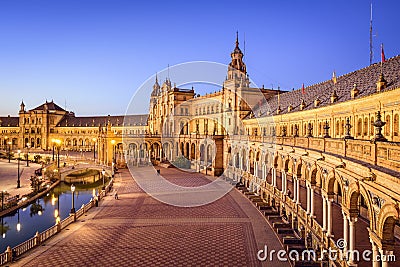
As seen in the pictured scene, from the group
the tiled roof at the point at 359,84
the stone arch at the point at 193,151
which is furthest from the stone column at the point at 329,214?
the stone arch at the point at 193,151

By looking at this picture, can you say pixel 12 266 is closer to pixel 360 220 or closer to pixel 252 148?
pixel 360 220

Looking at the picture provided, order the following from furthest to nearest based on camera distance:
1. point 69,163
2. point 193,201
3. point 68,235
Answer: point 69,163
point 193,201
point 68,235

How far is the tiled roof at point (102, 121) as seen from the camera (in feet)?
379

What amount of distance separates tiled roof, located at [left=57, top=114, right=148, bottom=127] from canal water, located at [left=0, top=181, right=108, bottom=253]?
6350 cm

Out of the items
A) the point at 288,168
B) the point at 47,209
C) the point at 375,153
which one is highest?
the point at 375,153

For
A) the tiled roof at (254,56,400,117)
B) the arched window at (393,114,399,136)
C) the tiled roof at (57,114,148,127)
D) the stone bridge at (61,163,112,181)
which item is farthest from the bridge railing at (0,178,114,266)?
the tiled roof at (57,114,148,127)

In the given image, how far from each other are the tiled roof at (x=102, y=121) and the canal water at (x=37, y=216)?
63.5m

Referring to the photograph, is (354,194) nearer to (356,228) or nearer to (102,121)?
(356,228)

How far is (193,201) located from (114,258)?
16.6m

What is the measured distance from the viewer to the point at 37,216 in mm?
36438

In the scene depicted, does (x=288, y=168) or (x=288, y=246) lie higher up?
(x=288, y=168)

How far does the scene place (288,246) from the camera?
2092cm

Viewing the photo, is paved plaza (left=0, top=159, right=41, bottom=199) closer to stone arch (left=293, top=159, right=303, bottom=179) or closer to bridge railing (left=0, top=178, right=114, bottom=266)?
bridge railing (left=0, top=178, right=114, bottom=266)

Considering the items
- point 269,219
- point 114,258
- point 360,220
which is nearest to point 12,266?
point 114,258
